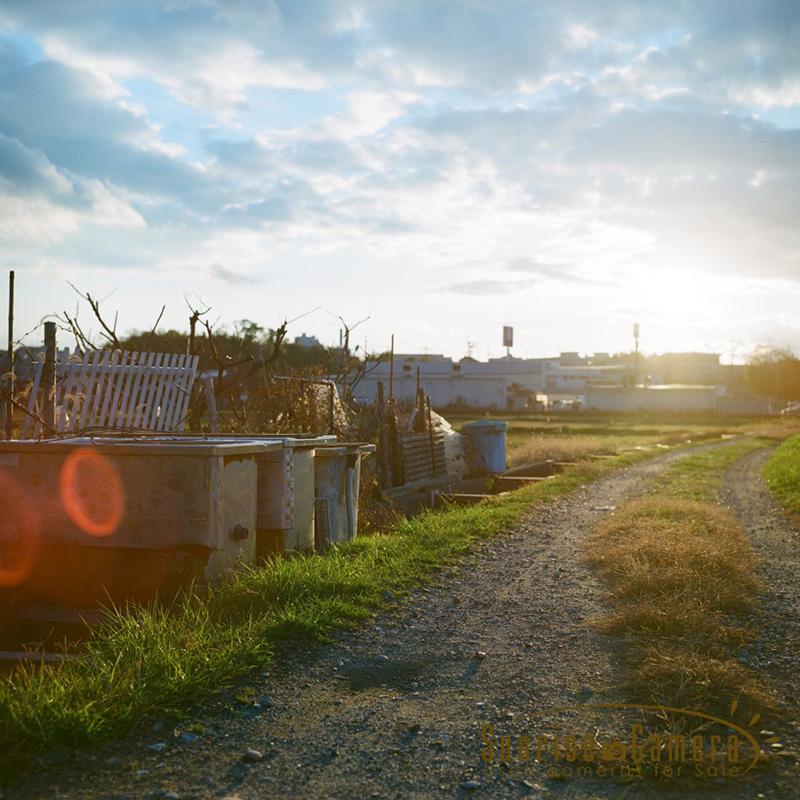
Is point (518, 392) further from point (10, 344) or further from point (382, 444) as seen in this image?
point (10, 344)

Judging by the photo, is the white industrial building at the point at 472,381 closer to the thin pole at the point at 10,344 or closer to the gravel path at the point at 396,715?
the thin pole at the point at 10,344

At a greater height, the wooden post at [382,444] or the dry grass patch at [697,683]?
the wooden post at [382,444]

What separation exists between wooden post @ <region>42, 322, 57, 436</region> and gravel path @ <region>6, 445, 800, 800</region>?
4.57 m

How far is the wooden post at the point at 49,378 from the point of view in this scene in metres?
9.16

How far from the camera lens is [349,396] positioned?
14914 millimetres

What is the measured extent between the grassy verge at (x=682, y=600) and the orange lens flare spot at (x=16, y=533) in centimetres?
454

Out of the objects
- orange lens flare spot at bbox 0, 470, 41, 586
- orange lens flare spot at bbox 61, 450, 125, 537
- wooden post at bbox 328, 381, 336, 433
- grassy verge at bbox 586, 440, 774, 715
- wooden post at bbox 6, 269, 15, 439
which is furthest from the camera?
wooden post at bbox 328, 381, 336, 433

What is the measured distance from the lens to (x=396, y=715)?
14.1 feet

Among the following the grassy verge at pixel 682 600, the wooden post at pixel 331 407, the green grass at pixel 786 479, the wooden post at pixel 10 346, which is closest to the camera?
the grassy verge at pixel 682 600

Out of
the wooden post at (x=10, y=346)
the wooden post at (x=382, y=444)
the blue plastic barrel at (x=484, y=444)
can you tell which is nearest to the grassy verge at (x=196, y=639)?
the wooden post at (x=10, y=346)

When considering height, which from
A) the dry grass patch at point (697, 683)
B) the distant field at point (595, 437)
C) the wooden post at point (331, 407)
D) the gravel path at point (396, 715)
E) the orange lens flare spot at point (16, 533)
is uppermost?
the wooden post at point (331, 407)

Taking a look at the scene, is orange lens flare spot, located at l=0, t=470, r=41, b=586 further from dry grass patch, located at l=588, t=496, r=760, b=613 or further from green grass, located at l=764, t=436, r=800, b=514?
green grass, located at l=764, t=436, r=800, b=514

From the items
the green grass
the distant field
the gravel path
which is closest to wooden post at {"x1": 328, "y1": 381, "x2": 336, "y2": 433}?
the gravel path

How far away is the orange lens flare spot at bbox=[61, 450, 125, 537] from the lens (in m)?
7.08
